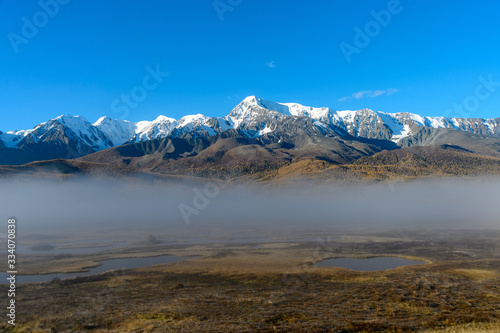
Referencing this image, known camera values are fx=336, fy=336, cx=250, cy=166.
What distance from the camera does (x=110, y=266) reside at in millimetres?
59719

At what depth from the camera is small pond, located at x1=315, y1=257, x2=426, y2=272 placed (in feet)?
188

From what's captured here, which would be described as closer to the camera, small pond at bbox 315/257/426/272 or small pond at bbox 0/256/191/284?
small pond at bbox 0/256/191/284

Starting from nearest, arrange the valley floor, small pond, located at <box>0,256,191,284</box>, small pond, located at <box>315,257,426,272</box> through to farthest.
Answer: the valley floor, small pond, located at <box>0,256,191,284</box>, small pond, located at <box>315,257,426,272</box>

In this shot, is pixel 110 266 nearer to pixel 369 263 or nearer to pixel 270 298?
pixel 270 298

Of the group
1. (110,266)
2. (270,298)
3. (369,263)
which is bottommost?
(369,263)

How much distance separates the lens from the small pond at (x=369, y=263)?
57375mm

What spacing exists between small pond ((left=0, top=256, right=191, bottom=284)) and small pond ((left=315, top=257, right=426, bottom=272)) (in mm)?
28860

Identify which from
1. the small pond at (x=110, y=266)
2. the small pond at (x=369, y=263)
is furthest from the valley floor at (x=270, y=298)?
the small pond at (x=110, y=266)

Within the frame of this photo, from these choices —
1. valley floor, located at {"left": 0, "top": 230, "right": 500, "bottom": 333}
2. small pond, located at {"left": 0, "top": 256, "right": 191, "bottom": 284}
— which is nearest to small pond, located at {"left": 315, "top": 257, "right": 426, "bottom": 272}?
valley floor, located at {"left": 0, "top": 230, "right": 500, "bottom": 333}

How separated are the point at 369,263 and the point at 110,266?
1832 inches

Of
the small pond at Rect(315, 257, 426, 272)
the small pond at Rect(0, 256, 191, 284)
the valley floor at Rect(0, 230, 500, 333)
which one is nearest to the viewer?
the valley floor at Rect(0, 230, 500, 333)

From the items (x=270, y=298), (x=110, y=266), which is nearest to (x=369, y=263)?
(x=270, y=298)

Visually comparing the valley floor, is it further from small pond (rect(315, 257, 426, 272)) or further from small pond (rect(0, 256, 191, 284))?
small pond (rect(0, 256, 191, 284))

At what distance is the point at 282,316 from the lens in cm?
3228
